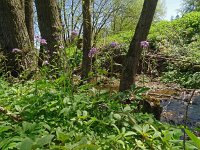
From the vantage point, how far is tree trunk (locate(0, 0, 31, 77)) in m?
5.97

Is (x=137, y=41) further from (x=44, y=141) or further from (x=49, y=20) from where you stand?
(x=44, y=141)

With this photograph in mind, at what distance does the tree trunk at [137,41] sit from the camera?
222 inches

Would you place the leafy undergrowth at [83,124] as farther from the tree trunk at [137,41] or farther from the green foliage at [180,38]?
the green foliage at [180,38]

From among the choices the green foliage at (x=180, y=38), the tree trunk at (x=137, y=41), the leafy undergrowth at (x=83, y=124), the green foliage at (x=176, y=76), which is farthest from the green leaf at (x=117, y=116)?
the green foliage at (x=180, y=38)

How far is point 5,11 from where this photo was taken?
5.96m

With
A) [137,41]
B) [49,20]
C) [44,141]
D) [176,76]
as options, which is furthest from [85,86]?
[176,76]

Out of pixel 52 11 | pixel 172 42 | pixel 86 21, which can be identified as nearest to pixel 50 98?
pixel 52 11

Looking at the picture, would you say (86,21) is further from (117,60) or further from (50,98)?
(117,60)

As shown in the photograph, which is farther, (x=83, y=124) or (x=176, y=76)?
→ (x=176, y=76)

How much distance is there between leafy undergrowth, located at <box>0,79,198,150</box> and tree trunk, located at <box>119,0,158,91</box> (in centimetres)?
278

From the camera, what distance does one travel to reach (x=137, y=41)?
5.86 m

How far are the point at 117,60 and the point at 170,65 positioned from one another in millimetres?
1959

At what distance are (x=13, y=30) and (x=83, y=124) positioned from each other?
4070 mm

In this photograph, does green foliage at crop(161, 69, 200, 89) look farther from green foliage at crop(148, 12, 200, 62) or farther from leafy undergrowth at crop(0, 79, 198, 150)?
leafy undergrowth at crop(0, 79, 198, 150)
